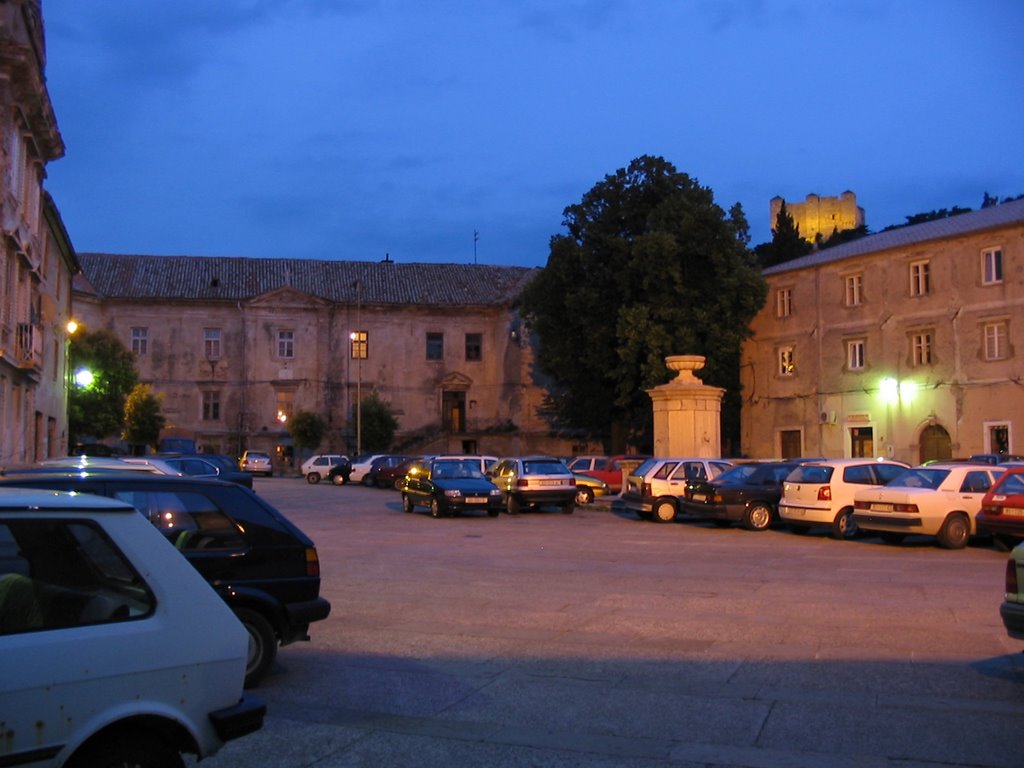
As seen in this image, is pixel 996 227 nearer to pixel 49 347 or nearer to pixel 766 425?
pixel 766 425

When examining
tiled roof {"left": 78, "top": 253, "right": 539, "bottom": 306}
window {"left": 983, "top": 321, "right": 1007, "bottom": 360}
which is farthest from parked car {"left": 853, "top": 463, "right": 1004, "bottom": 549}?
tiled roof {"left": 78, "top": 253, "right": 539, "bottom": 306}

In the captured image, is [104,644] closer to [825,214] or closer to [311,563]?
[311,563]

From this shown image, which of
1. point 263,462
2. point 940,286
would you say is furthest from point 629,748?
point 263,462

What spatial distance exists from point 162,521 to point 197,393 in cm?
6386

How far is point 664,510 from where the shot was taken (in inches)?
1053

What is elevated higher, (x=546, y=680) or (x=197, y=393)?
(x=197, y=393)

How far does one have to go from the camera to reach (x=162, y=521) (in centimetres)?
832

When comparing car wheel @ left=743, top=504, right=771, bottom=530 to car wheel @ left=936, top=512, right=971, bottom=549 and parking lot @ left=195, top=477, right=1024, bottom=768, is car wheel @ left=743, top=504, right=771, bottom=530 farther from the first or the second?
parking lot @ left=195, top=477, right=1024, bottom=768

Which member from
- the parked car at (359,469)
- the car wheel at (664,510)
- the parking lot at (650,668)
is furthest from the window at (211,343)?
the parking lot at (650,668)

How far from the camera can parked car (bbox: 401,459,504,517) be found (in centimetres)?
2753

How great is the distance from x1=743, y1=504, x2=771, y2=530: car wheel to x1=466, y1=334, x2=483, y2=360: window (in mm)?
49952

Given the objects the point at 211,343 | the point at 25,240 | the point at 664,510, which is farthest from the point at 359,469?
the point at 664,510

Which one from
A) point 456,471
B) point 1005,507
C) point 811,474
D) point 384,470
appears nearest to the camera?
point 1005,507

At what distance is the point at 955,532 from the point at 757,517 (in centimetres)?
532
